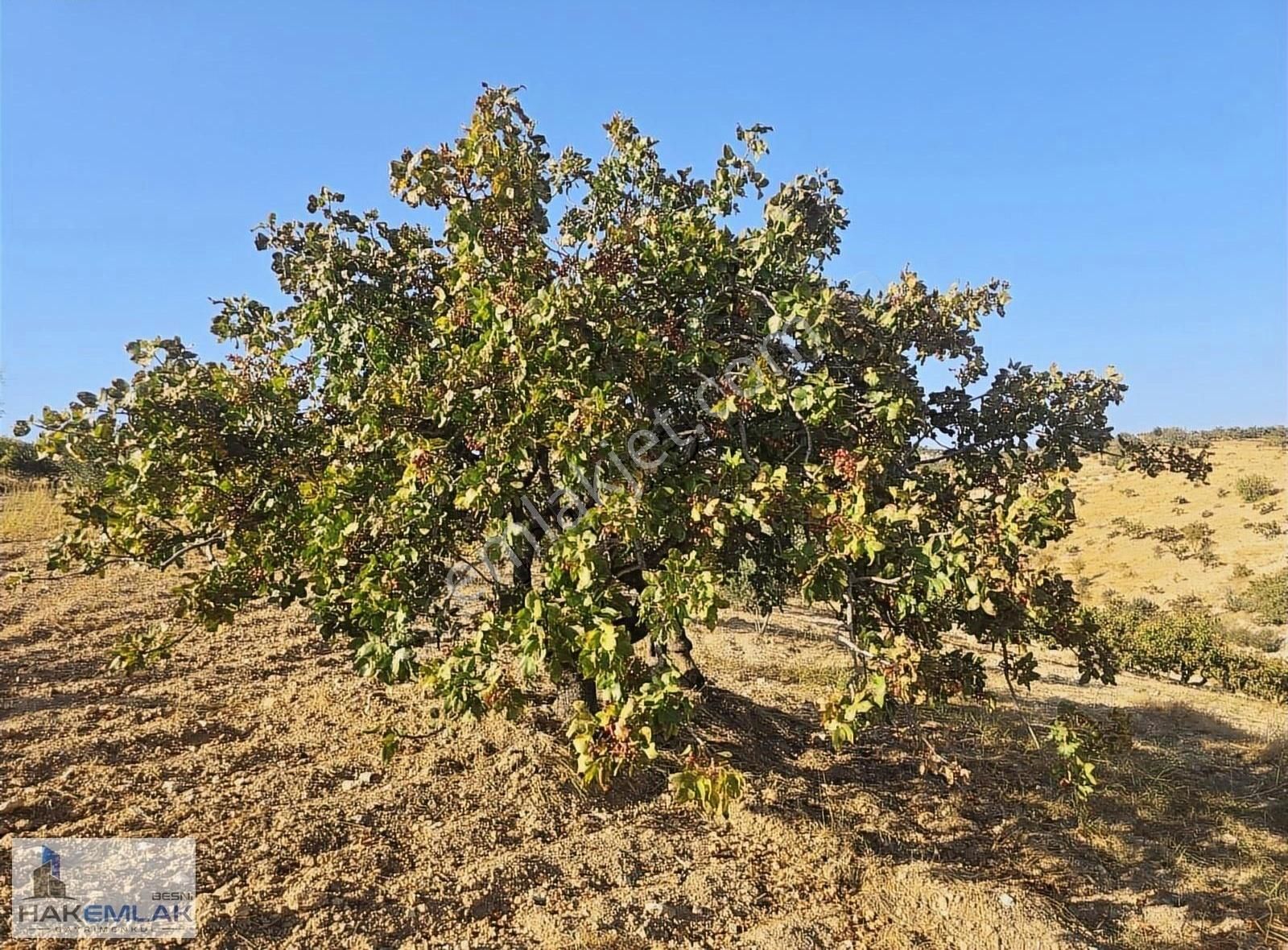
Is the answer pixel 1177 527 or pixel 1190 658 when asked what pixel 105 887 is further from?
pixel 1177 527

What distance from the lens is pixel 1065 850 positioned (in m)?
4.95

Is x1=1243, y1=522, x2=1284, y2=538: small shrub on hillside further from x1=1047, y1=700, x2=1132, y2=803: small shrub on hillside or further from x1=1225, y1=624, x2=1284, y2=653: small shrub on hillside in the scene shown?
x1=1047, y1=700, x2=1132, y2=803: small shrub on hillside

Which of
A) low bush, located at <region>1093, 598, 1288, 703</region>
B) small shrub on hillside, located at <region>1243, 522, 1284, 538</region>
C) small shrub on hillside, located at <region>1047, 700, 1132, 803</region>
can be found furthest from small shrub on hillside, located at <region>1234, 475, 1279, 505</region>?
small shrub on hillside, located at <region>1047, 700, 1132, 803</region>

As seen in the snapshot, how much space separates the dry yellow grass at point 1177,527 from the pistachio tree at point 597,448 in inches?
571

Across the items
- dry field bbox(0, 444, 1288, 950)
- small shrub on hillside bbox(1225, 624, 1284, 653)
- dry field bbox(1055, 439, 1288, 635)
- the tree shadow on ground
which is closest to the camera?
dry field bbox(0, 444, 1288, 950)

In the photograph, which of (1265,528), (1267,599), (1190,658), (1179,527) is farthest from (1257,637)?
(1179,527)

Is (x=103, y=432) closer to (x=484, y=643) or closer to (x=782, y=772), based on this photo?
(x=484, y=643)

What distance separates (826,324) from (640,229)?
1.25 m

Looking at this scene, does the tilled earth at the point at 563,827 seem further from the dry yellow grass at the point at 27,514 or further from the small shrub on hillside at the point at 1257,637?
the small shrub on hillside at the point at 1257,637

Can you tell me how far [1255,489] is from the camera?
27.0m

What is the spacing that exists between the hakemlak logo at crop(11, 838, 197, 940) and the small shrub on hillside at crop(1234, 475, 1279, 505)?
1301 inches

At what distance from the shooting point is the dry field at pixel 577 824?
3.61 m

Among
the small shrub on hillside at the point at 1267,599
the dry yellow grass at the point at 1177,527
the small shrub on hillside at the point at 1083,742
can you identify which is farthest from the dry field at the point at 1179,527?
the small shrub on hillside at the point at 1083,742

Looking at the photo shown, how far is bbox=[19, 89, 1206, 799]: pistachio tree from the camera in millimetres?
3141
